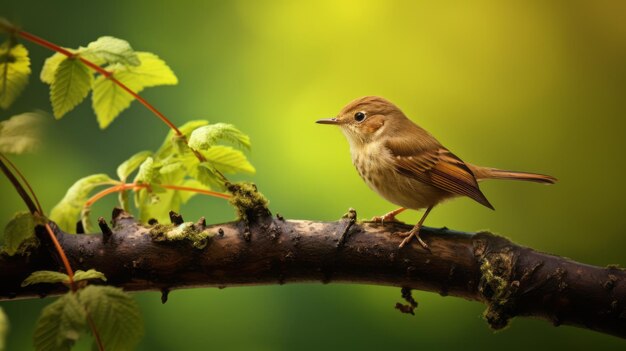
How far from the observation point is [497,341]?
2.87 meters

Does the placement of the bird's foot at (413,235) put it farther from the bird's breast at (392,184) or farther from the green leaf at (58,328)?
the green leaf at (58,328)

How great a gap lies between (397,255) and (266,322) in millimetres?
1448

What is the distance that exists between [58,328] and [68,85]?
0.48 meters

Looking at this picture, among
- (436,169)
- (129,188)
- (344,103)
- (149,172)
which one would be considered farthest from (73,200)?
(344,103)

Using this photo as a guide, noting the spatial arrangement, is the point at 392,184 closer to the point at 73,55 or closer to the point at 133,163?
the point at 133,163

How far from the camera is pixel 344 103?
2.62m

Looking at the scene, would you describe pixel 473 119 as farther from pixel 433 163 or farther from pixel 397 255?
pixel 397 255

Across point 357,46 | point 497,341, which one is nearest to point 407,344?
point 497,341

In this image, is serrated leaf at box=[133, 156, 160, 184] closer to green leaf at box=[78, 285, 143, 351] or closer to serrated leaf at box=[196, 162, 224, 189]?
serrated leaf at box=[196, 162, 224, 189]

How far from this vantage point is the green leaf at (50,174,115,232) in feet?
4.75

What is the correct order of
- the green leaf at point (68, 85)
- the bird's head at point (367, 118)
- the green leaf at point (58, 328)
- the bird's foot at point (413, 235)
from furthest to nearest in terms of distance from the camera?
the bird's head at point (367, 118) → the bird's foot at point (413, 235) → the green leaf at point (68, 85) → the green leaf at point (58, 328)

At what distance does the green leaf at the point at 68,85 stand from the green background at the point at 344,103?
1349mm

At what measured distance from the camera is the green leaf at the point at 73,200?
1447mm

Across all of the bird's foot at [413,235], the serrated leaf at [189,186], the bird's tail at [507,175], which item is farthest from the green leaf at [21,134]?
the bird's tail at [507,175]
